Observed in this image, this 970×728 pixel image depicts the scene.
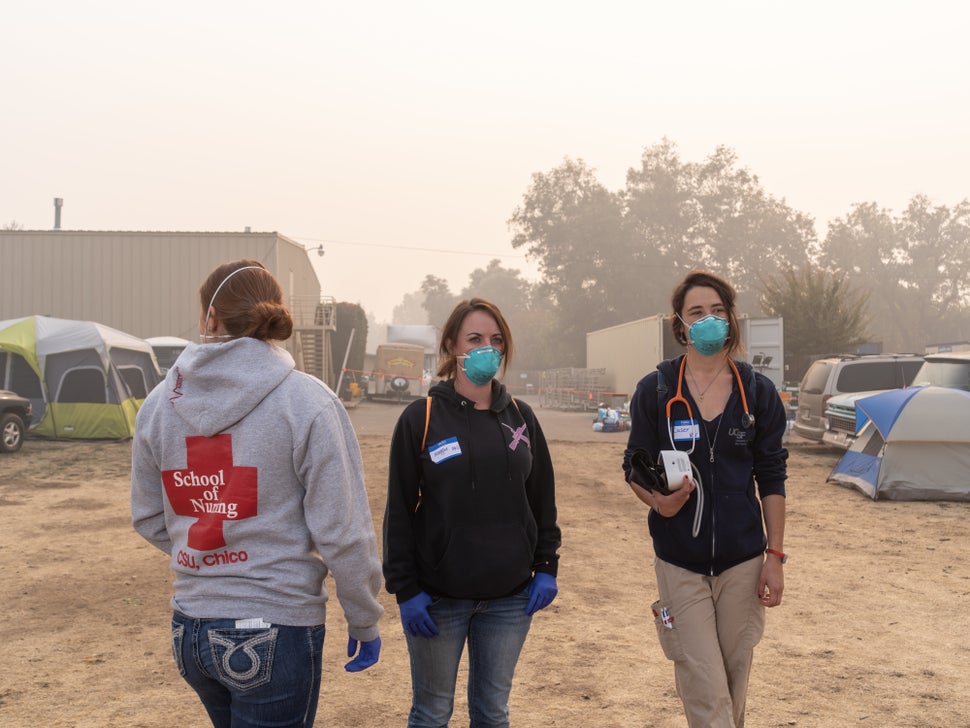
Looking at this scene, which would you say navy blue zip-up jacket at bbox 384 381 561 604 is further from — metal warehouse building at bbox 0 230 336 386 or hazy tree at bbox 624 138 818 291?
hazy tree at bbox 624 138 818 291

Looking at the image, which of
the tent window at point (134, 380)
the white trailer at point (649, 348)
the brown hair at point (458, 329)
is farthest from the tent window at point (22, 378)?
the brown hair at point (458, 329)

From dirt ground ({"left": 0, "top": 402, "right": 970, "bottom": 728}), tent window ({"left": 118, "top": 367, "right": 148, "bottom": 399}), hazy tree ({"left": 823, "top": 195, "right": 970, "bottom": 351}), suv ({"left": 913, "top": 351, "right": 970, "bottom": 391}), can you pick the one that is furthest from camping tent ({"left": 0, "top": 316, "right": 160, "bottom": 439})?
hazy tree ({"left": 823, "top": 195, "right": 970, "bottom": 351})

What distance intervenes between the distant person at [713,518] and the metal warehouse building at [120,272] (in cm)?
3176

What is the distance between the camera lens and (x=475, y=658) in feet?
9.52

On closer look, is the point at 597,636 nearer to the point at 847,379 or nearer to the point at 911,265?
the point at 847,379

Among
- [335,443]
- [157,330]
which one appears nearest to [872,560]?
[335,443]

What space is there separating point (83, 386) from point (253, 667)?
18.7m

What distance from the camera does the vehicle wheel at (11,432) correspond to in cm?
1587

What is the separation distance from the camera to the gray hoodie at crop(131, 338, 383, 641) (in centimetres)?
217

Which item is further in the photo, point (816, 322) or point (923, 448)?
point (816, 322)

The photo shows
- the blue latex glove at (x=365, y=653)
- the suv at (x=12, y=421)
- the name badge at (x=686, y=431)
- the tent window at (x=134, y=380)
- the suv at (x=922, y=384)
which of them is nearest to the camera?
the blue latex glove at (x=365, y=653)

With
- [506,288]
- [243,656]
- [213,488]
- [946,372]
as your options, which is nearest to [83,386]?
[946,372]

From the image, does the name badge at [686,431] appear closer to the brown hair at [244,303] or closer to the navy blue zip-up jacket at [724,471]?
the navy blue zip-up jacket at [724,471]

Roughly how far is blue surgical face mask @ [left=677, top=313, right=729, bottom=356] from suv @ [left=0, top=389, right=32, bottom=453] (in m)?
15.8
